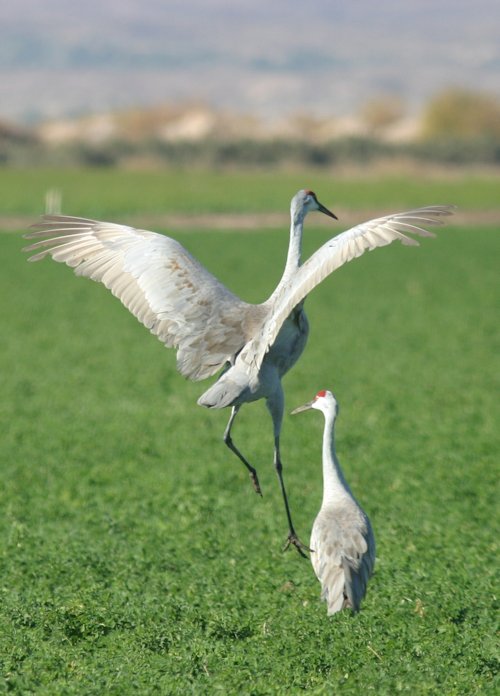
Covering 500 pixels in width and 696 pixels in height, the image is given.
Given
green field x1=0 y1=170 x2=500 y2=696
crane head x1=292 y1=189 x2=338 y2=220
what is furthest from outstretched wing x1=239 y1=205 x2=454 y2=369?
green field x1=0 y1=170 x2=500 y2=696

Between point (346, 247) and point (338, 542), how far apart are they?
1.89 m

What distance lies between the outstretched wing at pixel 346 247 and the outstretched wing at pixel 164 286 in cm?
61

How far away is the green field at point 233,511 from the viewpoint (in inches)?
266

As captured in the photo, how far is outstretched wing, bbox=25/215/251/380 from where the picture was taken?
657cm

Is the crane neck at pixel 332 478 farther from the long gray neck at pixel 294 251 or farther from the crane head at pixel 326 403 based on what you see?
the long gray neck at pixel 294 251

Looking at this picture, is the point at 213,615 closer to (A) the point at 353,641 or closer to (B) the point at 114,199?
(A) the point at 353,641

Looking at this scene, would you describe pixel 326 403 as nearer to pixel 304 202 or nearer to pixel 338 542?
pixel 338 542

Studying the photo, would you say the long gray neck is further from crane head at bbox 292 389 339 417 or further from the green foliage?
the green foliage

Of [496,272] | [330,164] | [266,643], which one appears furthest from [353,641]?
[330,164]

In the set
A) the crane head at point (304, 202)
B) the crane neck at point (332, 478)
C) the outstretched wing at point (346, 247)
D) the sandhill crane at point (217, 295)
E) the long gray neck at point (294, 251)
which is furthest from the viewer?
the crane neck at point (332, 478)

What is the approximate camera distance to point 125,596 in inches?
313

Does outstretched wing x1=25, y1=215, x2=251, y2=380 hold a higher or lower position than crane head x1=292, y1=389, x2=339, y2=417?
higher

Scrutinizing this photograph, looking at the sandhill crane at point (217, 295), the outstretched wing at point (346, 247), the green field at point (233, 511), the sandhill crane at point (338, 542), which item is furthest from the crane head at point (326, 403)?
the green field at point (233, 511)

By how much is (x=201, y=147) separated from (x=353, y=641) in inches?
2156
